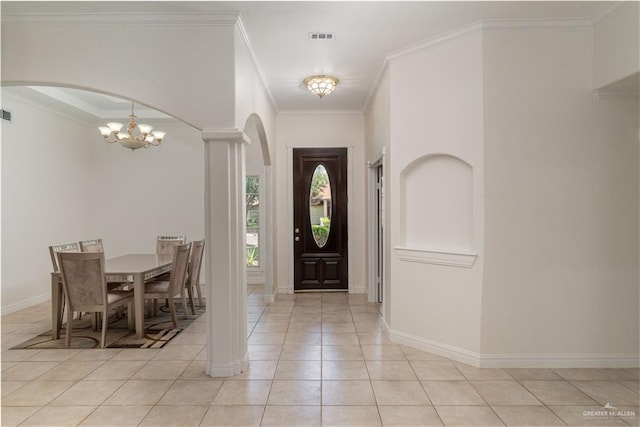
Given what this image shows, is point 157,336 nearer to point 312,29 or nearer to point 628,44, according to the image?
point 312,29

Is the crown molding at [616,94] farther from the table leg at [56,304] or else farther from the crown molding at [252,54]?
the table leg at [56,304]

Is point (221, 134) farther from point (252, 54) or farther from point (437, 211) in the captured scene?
point (437, 211)

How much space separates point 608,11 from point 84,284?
556 centimetres

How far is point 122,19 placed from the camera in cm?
313

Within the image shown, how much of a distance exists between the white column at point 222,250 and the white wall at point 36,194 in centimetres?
388

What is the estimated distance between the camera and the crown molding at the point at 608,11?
2988mm

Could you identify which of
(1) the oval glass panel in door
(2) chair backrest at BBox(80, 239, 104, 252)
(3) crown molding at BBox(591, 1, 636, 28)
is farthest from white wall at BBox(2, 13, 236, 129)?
(1) the oval glass panel in door

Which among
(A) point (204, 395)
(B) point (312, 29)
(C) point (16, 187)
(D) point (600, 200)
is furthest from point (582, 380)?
(C) point (16, 187)

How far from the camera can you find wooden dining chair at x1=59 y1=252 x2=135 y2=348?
3924 mm

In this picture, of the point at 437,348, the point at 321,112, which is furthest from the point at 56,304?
the point at 321,112

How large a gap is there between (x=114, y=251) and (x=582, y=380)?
7.27 meters

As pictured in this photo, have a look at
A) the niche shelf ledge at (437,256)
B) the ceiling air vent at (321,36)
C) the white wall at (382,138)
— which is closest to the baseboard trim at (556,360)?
the niche shelf ledge at (437,256)

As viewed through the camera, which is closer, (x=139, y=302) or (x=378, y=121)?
(x=139, y=302)

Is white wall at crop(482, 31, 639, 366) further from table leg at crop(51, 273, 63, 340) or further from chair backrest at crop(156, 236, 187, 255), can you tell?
chair backrest at crop(156, 236, 187, 255)
